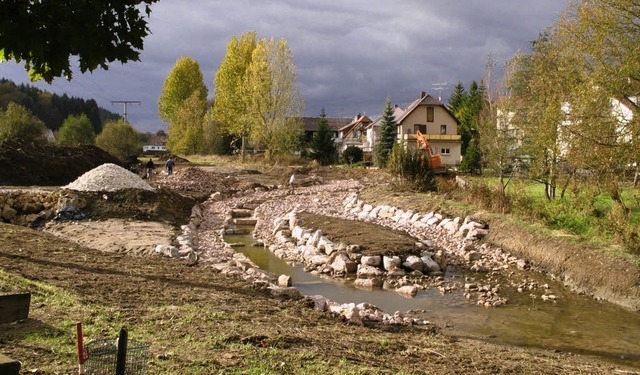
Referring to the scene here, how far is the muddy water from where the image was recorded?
7512mm

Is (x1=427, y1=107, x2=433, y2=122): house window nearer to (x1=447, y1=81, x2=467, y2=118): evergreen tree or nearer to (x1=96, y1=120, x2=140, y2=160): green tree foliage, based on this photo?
(x1=447, y1=81, x2=467, y2=118): evergreen tree

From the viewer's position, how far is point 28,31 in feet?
12.2

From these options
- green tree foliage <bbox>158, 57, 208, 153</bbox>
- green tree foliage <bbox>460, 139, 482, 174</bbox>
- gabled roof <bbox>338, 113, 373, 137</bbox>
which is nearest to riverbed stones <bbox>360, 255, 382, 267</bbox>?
green tree foliage <bbox>460, 139, 482, 174</bbox>

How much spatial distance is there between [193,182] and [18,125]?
73.7 ft

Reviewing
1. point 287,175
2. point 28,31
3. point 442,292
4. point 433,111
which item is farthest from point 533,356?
point 433,111

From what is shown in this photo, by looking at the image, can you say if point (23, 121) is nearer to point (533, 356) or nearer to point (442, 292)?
point (442, 292)

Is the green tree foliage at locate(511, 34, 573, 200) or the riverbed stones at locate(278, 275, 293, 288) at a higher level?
the green tree foliage at locate(511, 34, 573, 200)

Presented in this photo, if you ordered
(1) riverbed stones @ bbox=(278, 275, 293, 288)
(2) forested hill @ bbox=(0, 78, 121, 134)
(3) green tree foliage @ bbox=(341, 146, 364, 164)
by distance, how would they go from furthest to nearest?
1. (2) forested hill @ bbox=(0, 78, 121, 134)
2. (3) green tree foliage @ bbox=(341, 146, 364, 164)
3. (1) riverbed stones @ bbox=(278, 275, 293, 288)

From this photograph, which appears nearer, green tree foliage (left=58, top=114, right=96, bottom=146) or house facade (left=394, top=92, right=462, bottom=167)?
house facade (left=394, top=92, right=462, bottom=167)

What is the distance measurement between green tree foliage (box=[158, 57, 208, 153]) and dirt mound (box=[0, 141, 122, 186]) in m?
27.7

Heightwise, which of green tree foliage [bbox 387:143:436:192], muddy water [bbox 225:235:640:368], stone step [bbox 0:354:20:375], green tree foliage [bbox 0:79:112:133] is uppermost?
green tree foliage [bbox 0:79:112:133]

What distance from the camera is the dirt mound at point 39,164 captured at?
80.1 ft

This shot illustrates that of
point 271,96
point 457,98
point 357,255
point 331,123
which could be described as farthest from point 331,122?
point 357,255

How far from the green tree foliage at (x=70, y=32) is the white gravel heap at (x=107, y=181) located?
14.1 m
